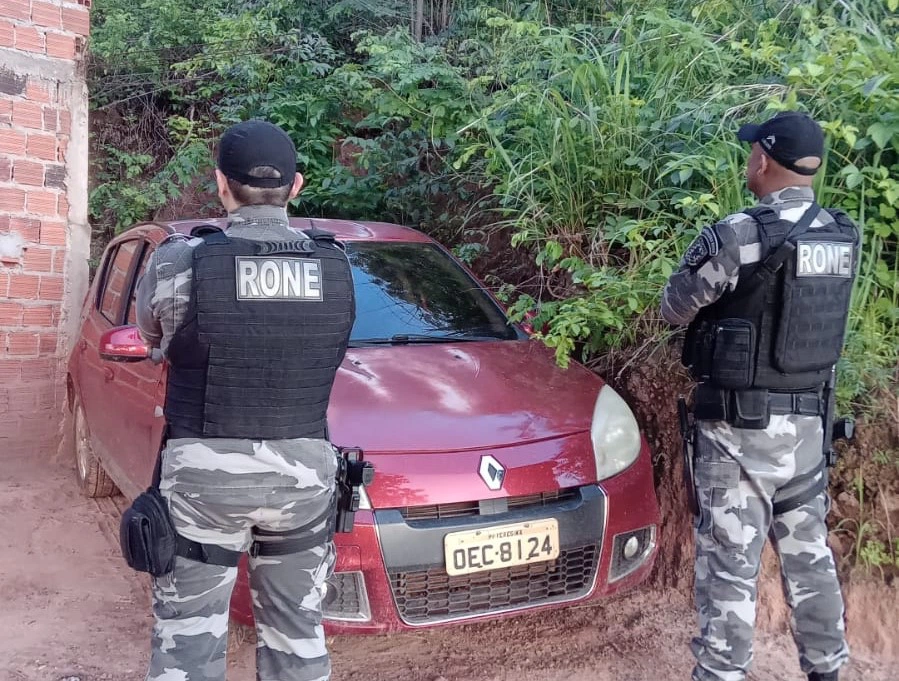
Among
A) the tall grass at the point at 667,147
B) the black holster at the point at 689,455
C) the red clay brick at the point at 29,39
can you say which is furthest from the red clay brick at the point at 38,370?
the black holster at the point at 689,455

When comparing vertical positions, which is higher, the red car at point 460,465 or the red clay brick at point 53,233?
the red clay brick at point 53,233

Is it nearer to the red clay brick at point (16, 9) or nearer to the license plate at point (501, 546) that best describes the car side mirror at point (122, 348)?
the license plate at point (501, 546)

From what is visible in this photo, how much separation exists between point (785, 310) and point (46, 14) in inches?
176

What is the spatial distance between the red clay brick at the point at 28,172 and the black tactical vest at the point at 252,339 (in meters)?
3.38

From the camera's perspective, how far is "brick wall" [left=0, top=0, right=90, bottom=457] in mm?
4648

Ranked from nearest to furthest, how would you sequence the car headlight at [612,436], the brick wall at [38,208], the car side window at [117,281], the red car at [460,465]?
the red car at [460,465] → the car headlight at [612,436] → the car side window at [117,281] → the brick wall at [38,208]

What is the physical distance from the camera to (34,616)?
3115mm

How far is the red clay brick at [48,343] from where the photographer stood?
4.91 m

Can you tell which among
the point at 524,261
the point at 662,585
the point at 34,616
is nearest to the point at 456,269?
the point at 524,261

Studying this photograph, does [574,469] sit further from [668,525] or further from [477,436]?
[668,525]

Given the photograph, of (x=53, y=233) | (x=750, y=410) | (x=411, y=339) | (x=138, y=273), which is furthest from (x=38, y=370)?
(x=750, y=410)

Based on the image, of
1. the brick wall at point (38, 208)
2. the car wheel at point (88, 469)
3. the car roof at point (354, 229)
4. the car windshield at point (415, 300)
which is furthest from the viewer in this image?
the brick wall at point (38, 208)

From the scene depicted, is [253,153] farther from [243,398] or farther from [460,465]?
[460,465]

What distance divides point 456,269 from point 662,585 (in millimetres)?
1690
